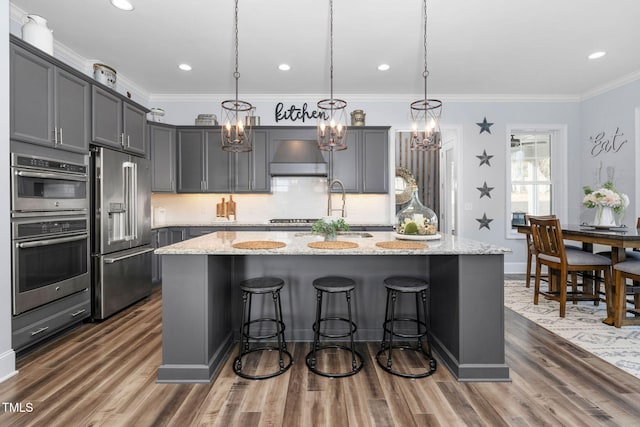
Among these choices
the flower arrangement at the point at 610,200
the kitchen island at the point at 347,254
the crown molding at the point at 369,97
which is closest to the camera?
the kitchen island at the point at 347,254

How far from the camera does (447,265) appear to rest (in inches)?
92.1

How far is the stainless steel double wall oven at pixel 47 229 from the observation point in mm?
2375

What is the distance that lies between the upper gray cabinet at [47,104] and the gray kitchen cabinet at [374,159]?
11.2 ft

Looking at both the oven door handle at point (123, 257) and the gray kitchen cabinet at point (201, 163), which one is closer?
the oven door handle at point (123, 257)

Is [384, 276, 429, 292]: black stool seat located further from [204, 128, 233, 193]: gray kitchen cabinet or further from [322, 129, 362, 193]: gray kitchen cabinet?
[204, 128, 233, 193]: gray kitchen cabinet

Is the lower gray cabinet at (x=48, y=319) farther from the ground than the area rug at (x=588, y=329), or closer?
farther from the ground

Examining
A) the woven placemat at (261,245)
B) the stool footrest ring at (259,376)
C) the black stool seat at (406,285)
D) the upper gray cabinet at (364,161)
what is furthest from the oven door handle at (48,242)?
the upper gray cabinet at (364,161)

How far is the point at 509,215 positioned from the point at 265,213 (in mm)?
3921

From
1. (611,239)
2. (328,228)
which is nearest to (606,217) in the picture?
(611,239)

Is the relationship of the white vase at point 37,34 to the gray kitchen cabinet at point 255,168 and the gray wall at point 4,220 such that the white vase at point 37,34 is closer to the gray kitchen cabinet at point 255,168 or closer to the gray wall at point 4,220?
the gray wall at point 4,220

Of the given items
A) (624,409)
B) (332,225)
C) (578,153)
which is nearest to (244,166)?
(332,225)

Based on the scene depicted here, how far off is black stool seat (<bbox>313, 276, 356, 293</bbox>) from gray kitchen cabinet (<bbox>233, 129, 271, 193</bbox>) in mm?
2880

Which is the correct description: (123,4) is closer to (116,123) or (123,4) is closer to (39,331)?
(116,123)

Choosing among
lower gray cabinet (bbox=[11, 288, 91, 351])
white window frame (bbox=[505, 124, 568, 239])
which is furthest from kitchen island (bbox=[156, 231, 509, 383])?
white window frame (bbox=[505, 124, 568, 239])
